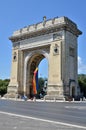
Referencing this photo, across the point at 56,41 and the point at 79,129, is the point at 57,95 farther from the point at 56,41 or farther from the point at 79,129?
the point at 79,129

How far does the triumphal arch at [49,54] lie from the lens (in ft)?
134

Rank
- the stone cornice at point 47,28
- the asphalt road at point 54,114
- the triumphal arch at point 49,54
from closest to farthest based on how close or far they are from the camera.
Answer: the asphalt road at point 54,114 < the triumphal arch at point 49,54 < the stone cornice at point 47,28

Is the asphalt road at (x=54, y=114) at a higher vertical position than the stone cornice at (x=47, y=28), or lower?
lower

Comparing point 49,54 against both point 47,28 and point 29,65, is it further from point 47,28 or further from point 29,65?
point 29,65

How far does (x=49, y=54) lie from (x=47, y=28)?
4389 millimetres

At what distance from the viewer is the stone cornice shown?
1657 inches

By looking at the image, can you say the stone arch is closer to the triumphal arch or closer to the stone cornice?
the triumphal arch

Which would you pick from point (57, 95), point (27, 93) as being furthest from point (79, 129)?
point (27, 93)

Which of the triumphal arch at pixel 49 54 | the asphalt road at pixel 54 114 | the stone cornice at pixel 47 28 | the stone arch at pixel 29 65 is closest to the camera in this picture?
the asphalt road at pixel 54 114

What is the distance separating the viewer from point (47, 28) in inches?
1714

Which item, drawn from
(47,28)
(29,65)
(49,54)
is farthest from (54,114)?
(29,65)

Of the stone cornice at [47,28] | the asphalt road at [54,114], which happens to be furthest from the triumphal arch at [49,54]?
the asphalt road at [54,114]

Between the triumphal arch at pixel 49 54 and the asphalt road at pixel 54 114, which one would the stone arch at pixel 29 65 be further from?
the asphalt road at pixel 54 114

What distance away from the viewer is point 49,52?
4394 centimetres
